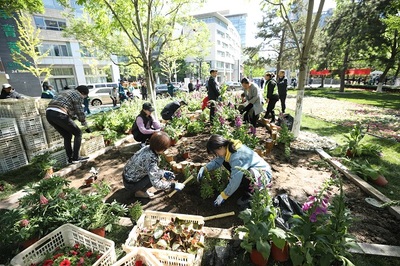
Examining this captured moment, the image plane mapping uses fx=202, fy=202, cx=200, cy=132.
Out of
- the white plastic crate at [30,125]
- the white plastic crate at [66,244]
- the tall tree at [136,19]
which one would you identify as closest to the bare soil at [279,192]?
the white plastic crate at [66,244]

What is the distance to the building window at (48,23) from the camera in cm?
2630

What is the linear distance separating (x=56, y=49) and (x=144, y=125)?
1270 inches

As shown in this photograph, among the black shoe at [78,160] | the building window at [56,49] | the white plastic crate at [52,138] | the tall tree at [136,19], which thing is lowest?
the black shoe at [78,160]

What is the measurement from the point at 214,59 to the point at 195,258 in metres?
53.0

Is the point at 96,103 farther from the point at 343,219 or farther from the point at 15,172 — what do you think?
the point at 343,219

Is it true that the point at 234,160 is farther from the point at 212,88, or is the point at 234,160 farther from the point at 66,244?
the point at 212,88

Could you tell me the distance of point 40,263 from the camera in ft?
6.53

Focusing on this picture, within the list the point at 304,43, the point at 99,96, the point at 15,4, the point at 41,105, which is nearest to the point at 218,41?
the point at 99,96

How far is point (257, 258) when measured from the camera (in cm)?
201

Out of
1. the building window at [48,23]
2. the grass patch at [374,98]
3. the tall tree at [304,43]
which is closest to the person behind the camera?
the tall tree at [304,43]

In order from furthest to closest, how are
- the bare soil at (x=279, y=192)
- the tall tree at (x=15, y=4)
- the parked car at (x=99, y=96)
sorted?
the parked car at (x=99, y=96), the tall tree at (x=15, y=4), the bare soil at (x=279, y=192)

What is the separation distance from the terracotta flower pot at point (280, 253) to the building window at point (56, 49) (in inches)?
1395

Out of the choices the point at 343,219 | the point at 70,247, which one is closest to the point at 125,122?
the point at 70,247

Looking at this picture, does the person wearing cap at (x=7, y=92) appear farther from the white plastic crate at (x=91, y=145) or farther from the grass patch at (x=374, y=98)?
the grass patch at (x=374, y=98)
